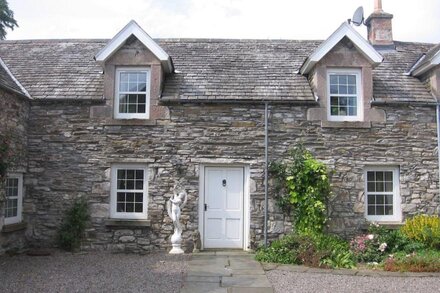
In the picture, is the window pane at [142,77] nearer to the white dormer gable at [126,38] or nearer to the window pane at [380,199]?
the white dormer gable at [126,38]

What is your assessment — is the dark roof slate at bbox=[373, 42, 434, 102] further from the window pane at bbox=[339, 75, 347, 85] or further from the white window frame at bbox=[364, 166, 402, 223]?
the white window frame at bbox=[364, 166, 402, 223]

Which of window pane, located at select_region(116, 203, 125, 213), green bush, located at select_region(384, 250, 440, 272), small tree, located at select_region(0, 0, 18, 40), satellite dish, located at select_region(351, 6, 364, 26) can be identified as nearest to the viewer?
green bush, located at select_region(384, 250, 440, 272)

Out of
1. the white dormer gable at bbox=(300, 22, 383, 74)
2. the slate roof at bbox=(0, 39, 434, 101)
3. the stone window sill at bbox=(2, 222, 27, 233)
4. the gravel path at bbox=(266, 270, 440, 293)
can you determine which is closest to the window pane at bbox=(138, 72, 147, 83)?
the slate roof at bbox=(0, 39, 434, 101)

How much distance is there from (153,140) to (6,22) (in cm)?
1971

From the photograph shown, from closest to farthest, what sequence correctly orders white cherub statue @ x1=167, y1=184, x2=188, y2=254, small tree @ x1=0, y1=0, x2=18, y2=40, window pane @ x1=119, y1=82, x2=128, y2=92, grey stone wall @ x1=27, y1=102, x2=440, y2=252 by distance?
white cherub statue @ x1=167, y1=184, x2=188, y2=254 → grey stone wall @ x1=27, y1=102, x2=440, y2=252 → window pane @ x1=119, y1=82, x2=128, y2=92 → small tree @ x1=0, y1=0, x2=18, y2=40

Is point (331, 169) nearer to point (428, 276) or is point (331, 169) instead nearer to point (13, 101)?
point (428, 276)

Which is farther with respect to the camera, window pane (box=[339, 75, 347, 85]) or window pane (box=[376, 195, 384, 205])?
window pane (box=[339, 75, 347, 85])

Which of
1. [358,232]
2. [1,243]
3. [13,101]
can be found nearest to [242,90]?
[358,232]

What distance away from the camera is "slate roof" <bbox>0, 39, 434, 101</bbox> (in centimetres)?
1164

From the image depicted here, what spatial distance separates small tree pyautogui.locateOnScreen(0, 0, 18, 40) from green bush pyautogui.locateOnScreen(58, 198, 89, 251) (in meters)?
18.9

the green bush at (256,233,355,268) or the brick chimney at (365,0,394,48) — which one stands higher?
the brick chimney at (365,0,394,48)

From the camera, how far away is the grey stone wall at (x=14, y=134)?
33.4ft

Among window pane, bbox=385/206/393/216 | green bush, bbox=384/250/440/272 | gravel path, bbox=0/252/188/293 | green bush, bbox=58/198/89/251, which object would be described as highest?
window pane, bbox=385/206/393/216

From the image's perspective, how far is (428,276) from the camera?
27.5ft
